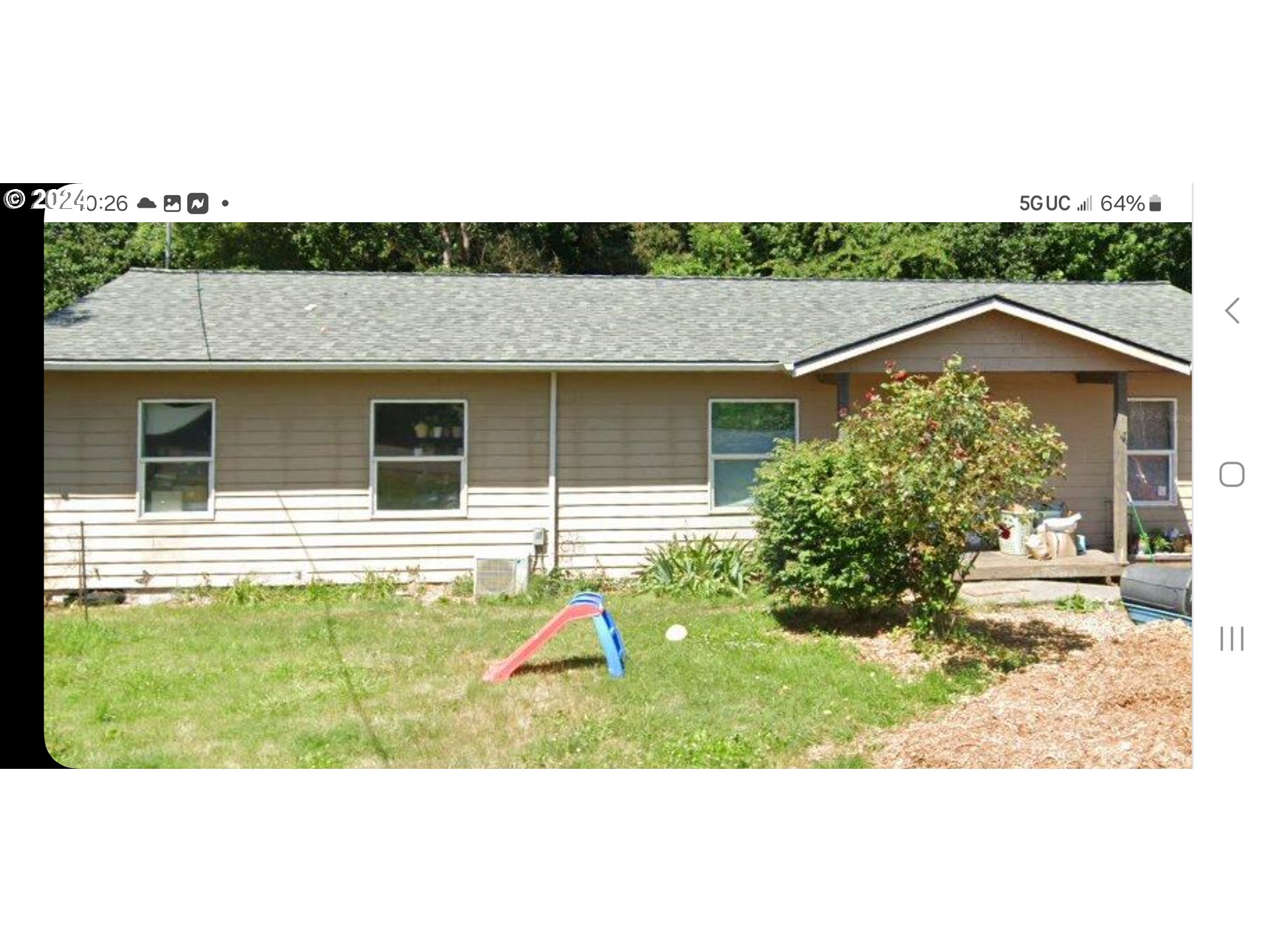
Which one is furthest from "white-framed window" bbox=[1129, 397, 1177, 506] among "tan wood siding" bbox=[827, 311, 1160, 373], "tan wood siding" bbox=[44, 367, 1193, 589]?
"tan wood siding" bbox=[827, 311, 1160, 373]

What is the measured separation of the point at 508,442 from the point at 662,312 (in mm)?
1801

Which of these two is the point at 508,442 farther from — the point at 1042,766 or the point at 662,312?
the point at 1042,766

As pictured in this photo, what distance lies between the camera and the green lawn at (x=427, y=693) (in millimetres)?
4539

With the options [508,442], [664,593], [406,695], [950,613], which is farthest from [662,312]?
[406,695]

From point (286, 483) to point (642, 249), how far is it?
3.35 m

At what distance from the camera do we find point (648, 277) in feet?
28.6

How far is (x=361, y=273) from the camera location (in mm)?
7898

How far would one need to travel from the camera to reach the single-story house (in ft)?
25.4

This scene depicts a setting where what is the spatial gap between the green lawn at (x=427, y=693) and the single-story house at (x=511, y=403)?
1.28 metres

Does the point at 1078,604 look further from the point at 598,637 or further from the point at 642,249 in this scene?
the point at 642,249

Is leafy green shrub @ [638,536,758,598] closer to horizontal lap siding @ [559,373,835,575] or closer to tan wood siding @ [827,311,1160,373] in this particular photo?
horizontal lap siding @ [559,373,835,575]

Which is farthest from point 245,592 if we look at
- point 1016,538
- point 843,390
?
point 1016,538

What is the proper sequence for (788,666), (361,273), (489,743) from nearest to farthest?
(489,743) < (788,666) < (361,273)
